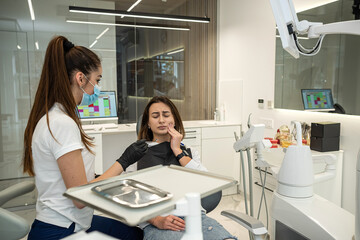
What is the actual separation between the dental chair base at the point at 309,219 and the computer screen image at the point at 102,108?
8.12ft

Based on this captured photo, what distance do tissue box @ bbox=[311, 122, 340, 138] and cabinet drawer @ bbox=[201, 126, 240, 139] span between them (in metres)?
1.45

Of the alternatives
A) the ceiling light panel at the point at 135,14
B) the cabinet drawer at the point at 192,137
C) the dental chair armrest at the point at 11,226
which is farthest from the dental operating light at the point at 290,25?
the ceiling light panel at the point at 135,14

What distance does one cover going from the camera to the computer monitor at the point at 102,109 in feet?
11.2

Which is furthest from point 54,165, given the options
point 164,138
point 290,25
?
point 290,25

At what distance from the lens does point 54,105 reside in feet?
3.96

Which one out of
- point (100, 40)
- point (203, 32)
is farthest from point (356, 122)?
point (100, 40)

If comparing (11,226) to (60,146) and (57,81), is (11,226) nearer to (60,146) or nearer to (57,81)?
(60,146)

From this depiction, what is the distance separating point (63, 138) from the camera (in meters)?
1.11

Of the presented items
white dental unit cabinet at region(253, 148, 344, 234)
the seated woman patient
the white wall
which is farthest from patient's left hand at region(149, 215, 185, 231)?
the white wall

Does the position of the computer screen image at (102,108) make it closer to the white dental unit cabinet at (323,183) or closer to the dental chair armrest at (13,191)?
the white dental unit cabinet at (323,183)

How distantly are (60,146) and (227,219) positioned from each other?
243cm

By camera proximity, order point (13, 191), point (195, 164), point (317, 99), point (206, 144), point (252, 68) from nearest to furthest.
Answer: point (13, 191), point (195, 164), point (317, 99), point (252, 68), point (206, 144)

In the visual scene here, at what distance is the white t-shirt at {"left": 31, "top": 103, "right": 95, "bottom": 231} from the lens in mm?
1113

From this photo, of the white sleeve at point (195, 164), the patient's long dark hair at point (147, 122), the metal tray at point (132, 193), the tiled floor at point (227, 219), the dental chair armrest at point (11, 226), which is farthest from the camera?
the tiled floor at point (227, 219)
